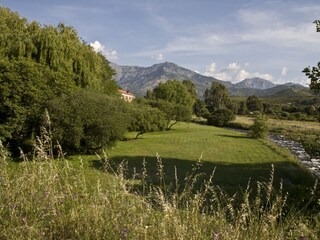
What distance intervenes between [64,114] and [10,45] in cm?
857

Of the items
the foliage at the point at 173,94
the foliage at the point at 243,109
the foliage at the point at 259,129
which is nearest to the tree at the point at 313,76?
the foliage at the point at 259,129

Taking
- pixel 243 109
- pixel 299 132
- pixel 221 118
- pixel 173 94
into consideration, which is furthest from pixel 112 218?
pixel 243 109

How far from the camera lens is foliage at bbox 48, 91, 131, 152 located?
78.8ft

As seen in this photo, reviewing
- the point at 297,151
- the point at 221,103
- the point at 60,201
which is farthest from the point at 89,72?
the point at 221,103

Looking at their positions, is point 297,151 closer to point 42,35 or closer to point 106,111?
point 106,111

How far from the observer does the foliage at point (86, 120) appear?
78.8 feet

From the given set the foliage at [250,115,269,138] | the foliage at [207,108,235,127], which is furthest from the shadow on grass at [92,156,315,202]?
the foliage at [207,108,235,127]

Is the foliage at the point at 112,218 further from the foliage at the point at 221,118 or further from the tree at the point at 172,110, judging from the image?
the foliage at the point at 221,118

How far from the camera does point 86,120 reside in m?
25.1

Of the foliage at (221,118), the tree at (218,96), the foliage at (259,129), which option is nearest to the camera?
the foliage at (259,129)

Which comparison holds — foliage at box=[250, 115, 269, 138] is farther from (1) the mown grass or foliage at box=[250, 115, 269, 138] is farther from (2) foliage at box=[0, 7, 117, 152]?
(2) foliage at box=[0, 7, 117, 152]

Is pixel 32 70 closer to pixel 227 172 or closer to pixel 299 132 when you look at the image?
pixel 227 172

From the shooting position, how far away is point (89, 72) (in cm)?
3122

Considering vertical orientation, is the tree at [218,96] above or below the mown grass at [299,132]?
above
